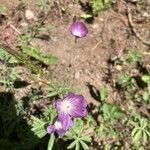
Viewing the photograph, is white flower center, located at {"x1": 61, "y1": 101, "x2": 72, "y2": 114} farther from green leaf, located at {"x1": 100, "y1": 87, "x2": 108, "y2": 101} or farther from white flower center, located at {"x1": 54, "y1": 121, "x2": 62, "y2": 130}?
green leaf, located at {"x1": 100, "y1": 87, "x2": 108, "y2": 101}

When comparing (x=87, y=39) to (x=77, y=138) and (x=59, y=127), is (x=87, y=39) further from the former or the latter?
(x=59, y=127)

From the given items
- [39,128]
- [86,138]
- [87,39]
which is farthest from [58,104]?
[87,39]

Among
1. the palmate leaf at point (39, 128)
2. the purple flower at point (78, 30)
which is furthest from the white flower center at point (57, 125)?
the purple flower at point (78, 30)

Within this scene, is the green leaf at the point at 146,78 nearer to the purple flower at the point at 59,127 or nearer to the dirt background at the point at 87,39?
the dirt background at the point at 87,39

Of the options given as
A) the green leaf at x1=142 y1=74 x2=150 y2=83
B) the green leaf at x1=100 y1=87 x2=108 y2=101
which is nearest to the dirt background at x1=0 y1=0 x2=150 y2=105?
the green leaf at x1=100 y1=87 x2=108 y2=101

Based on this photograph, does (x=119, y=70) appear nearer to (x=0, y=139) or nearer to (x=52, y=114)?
(x=52, y=114)

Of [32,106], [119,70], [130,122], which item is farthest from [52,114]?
[119,70]
